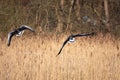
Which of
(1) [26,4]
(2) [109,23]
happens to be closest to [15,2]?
(1) [26,4]

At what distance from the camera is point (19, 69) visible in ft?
17.9

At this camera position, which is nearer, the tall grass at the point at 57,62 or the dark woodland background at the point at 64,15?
the tall grass at the point at 57,62

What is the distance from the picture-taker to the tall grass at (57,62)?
17.8 ft

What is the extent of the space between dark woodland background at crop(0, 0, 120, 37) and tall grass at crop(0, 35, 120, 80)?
287cm

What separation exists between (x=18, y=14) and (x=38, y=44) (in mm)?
3340

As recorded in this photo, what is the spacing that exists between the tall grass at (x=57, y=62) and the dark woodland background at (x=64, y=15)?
9.41 feet

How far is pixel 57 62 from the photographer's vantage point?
564 cm

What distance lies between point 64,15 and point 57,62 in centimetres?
419

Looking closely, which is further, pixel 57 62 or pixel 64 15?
pixel 64 15

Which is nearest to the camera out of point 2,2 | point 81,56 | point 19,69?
point 19,69

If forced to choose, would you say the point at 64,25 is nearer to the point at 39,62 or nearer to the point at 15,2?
the point at 15,2

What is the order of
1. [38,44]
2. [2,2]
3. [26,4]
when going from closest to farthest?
[38,44]
[2,2]
[26,4]

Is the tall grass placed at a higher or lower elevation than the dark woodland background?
lower

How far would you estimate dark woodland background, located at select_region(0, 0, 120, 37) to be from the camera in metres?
9.26
